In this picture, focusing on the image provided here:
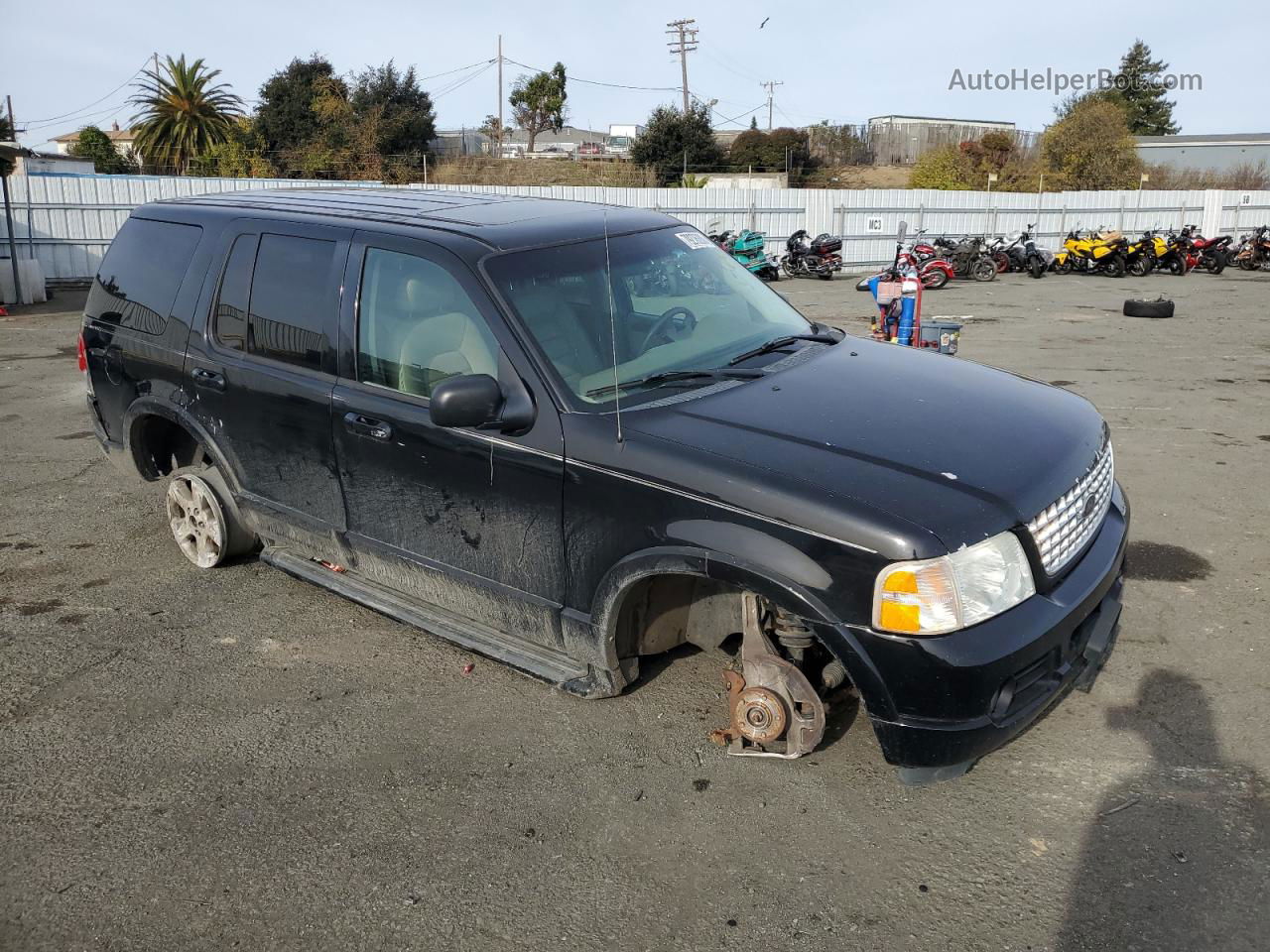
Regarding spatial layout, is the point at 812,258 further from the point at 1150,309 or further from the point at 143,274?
the point at 143,274

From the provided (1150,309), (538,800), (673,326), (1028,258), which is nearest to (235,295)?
(673,326)

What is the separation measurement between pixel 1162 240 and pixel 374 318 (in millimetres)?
25718

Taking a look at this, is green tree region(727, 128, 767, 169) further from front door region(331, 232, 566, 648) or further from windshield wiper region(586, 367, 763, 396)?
windshield wiper region(586, 367, 763, 396)

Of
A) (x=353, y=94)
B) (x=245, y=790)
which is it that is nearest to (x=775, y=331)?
(x=245, y=790)

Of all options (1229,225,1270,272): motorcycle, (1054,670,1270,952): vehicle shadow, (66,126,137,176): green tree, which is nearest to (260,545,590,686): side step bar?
(1054,670,1270,952): vehicle shadow

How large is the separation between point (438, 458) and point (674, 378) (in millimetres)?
937

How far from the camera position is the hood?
9.57 feet

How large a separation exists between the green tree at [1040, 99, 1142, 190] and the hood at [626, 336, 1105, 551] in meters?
45.1

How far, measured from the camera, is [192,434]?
491cm

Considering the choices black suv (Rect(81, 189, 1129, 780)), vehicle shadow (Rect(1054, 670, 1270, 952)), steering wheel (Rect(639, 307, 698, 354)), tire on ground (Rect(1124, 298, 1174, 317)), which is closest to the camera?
vehicle shadow (Rect(1054, 670, 1270, 952))

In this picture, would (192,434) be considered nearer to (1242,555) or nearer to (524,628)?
(524,628)

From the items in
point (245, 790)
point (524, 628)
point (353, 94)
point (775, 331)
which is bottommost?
point (245, 790)

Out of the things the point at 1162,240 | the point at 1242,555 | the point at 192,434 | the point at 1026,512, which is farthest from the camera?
the point at 1162,240

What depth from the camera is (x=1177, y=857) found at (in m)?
2.96
